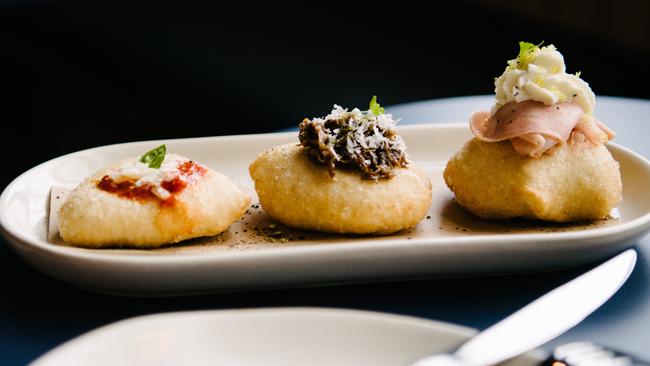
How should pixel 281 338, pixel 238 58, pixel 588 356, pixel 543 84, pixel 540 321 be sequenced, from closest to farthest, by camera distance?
pixel 281 338 → pixel 540 321 → pixel 588 356 → pixel 543 84 → pixel 238 58

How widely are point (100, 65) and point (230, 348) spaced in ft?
18.2

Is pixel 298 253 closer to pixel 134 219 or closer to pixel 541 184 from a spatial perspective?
pixel 134 219

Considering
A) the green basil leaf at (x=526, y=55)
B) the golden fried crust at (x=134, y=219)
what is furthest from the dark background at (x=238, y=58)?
the golden fried crust at (x=134, y=219)

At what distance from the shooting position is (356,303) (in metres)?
1.95

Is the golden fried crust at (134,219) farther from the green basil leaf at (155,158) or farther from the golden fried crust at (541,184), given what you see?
the golden fried crust at (541,184)

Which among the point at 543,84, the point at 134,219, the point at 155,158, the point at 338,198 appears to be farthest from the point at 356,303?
the point at 543,84

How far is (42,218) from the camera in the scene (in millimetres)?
2275

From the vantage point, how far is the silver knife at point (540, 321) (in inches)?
55.4

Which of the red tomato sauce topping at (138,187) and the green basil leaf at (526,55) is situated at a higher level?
the green basil leaf at (526,55)

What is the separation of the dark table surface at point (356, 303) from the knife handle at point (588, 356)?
0.10 feet

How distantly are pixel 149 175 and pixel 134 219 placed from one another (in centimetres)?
16

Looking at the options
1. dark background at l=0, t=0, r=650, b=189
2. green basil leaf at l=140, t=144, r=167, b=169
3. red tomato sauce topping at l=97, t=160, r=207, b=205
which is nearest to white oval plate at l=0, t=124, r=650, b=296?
red tomato sauce topping at l=97, t=160, r=207, b=205

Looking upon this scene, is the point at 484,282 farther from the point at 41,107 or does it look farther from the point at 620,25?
the point at 41,107

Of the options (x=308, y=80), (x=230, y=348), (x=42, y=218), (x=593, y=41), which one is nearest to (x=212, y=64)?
(x=308, y=80)
